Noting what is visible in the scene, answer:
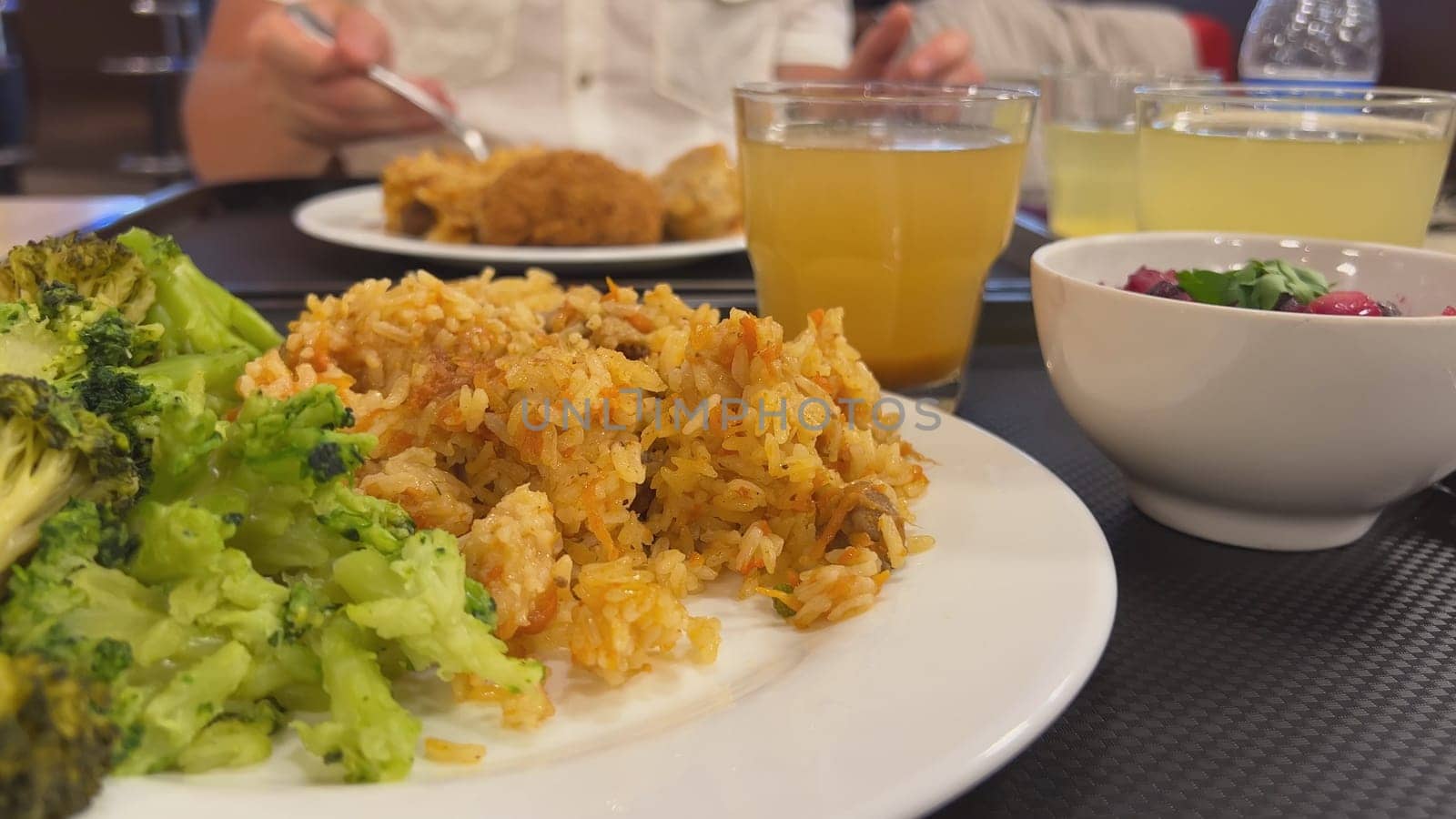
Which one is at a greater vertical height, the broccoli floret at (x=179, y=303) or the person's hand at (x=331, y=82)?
the person's hand at (x=331, y=82)

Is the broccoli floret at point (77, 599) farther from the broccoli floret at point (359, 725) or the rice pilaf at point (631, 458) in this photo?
the rice pilaf at point (631, 458)

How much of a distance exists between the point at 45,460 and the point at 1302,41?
12.7ft

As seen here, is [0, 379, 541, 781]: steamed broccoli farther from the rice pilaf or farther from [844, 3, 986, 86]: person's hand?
[844, 3, 986, 86]: person's hand

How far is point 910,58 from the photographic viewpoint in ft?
10.9

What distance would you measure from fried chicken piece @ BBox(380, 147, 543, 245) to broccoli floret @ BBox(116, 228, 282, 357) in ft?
3.97

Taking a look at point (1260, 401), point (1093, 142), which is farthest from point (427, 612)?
point (1093, 142)

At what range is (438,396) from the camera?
1.16 m

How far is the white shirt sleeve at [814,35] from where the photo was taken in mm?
4352

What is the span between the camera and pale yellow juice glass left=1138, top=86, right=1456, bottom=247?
69.0 inches

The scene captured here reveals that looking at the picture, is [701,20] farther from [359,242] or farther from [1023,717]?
[1023,717]

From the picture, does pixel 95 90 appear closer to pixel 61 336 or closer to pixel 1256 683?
pixel 61 336

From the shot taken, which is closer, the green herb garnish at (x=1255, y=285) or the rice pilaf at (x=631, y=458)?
the rice pilaf at (x=631, y=458)

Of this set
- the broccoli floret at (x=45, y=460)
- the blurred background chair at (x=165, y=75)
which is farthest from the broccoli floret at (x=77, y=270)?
the blurred background chair at (x=165, y=75)

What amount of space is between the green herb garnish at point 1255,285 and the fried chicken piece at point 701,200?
4.66 ft
